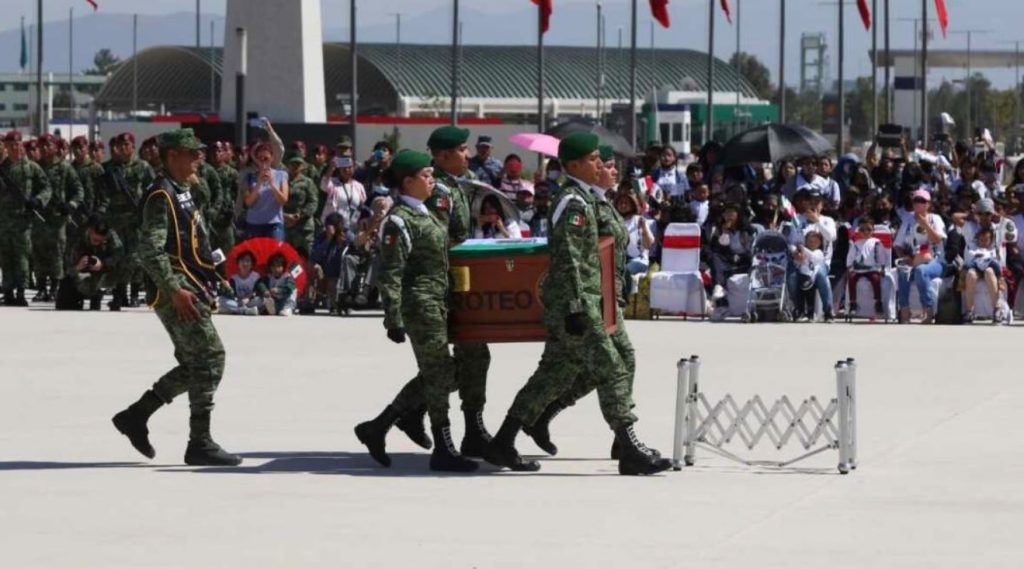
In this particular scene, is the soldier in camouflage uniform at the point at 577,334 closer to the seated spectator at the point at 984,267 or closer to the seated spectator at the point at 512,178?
the seated spectator at the point at 984,267

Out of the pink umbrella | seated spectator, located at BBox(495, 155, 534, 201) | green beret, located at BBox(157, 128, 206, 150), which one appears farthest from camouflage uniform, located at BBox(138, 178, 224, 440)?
seated spectator, located at BBox(495, 155, 534, 201)

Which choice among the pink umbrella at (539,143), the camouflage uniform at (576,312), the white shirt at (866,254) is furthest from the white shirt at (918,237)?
the camouflage uniform at (576,312)

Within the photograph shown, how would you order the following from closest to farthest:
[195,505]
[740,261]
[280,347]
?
[195,505], [280,347], [740,261]

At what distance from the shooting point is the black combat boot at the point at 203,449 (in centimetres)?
1236

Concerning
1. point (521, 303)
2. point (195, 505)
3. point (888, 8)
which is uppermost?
point (888, 8)

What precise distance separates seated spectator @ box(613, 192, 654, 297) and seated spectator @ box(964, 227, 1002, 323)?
3173mm

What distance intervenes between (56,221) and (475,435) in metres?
15.1

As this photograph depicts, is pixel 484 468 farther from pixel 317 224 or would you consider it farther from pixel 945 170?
pixel 945 170

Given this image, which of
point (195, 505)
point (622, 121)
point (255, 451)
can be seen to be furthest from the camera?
point (622, 121)

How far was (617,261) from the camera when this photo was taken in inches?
486

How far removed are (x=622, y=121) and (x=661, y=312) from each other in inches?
2262

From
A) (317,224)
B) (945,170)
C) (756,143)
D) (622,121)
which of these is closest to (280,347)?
(317,224)

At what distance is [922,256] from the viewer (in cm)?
2422

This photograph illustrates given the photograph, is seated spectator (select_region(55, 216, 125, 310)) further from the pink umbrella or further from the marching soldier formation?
the marching soldier formation
